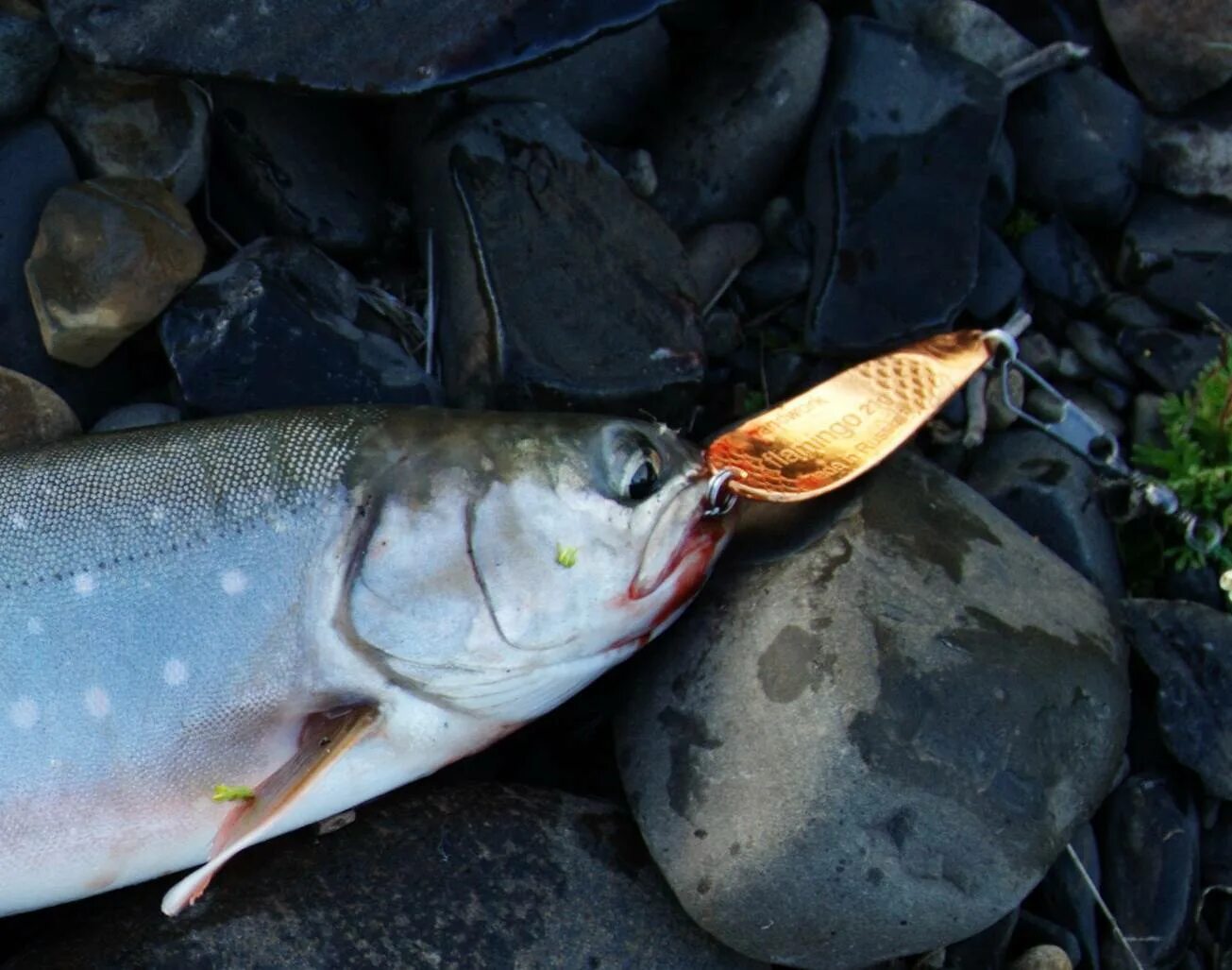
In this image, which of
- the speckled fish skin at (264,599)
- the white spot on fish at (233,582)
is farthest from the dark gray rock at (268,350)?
the white spot on fish at (233,582)

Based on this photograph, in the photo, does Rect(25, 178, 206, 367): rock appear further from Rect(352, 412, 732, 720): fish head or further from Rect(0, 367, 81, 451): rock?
Rect(352, 412, 732, 720): fish head

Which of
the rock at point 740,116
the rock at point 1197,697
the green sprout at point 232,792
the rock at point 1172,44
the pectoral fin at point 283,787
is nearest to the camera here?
the pectoral fin at point 283,787

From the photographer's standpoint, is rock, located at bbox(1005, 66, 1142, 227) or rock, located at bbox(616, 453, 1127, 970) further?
rock, located at bbox(1005, 66, 1142, 227)

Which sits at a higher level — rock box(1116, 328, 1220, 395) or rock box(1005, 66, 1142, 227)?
rock box(1005, 66, 1142, 227)

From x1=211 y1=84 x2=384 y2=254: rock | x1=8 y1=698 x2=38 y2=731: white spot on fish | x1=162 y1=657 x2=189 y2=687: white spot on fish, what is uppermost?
x1=211 y1=84 x2=384 y2=254: rock

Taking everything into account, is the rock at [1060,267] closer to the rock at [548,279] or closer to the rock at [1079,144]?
the rock at [1079,144]

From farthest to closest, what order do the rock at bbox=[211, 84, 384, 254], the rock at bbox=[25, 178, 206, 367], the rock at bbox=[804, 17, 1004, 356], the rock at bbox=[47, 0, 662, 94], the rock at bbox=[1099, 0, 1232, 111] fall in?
the rock at bbox=[1099, 0, 1232, 111], the rock at bbox=[804, 17, 1004, 356], the rock at bbox=[211, 84, 384, 254], the rock at bbox=[25, 178, 206, 367], the rock at bbox=[47, 0, 662, 94]

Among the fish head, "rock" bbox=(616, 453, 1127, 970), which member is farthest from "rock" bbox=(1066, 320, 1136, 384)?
the fish head

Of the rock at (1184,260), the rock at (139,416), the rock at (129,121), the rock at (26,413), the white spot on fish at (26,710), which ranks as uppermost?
the rock at (129,121)
